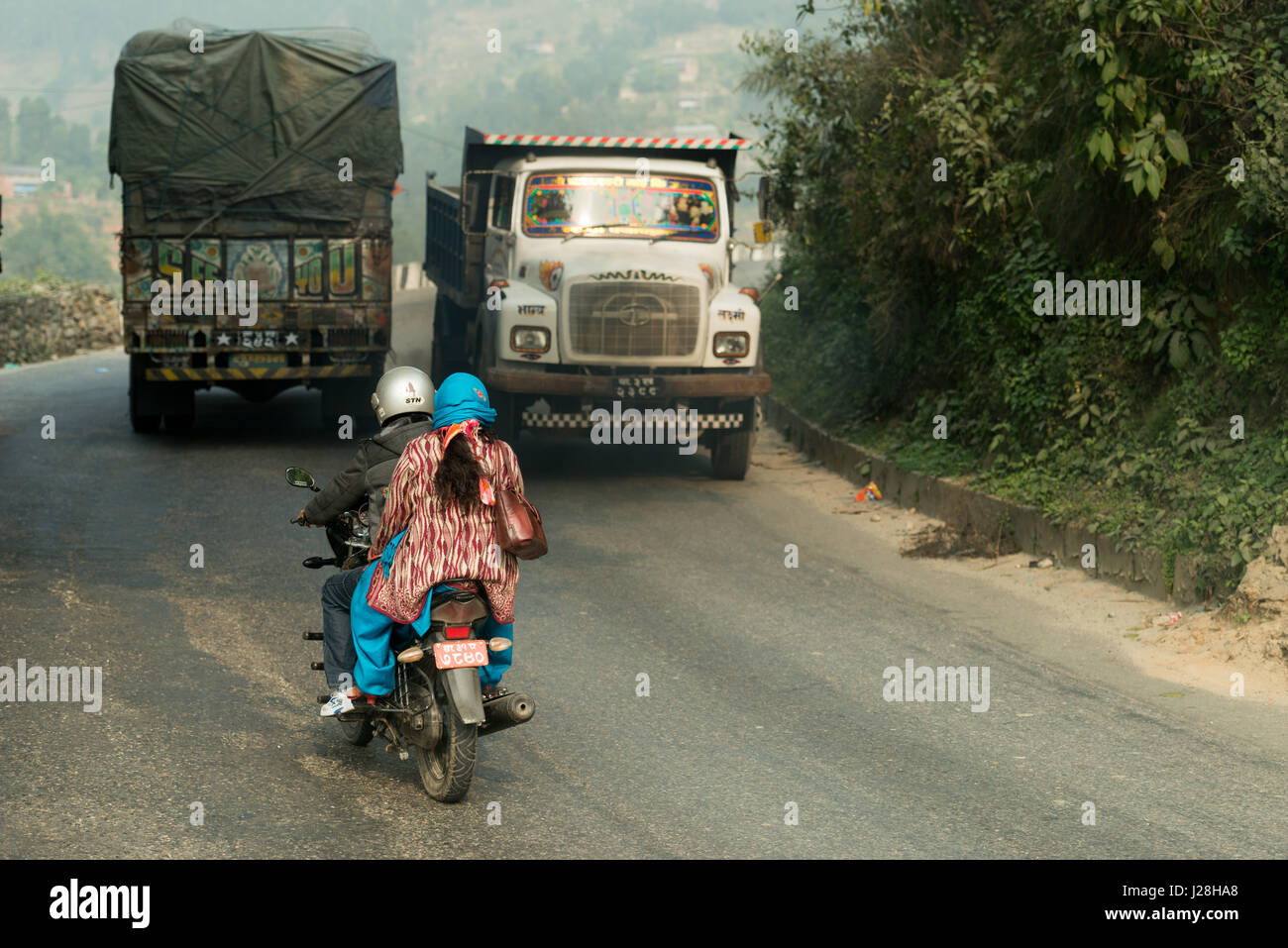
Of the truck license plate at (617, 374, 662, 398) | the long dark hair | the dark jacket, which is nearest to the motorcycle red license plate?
the long dark hair

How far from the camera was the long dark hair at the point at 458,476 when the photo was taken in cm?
550

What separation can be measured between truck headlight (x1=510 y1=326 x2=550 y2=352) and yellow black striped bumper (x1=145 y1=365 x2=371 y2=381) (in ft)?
8.85

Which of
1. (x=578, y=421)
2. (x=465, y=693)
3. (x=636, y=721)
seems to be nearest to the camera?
(x=465, y=693)

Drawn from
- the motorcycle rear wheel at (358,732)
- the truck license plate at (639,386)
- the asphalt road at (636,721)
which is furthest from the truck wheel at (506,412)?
the motorcycle rear wheel at (358,732)

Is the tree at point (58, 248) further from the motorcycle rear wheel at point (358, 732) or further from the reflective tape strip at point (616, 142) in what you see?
the motorcycle rear wheel at point (358, 732)

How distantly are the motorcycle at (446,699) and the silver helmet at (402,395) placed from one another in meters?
0.45

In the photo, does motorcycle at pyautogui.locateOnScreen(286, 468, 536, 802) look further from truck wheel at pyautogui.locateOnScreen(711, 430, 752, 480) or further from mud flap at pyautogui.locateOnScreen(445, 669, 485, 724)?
truck wheel at pyautogui.locateOnScreen(711, 430, 752, 480)

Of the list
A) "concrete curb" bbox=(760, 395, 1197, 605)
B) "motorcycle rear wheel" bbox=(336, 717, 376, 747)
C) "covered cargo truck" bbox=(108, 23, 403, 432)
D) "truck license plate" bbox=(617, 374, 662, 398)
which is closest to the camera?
"motorcycle rear wheel" bbox=(336, 717, 376, 747)

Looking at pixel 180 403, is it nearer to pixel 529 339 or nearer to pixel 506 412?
pixel 506 412

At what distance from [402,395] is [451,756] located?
1.51 meters

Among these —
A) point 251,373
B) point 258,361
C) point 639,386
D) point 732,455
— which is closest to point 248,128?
point 258,361

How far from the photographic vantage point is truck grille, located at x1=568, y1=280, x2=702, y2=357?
43.8 feet

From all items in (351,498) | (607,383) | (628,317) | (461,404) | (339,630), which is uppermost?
(628,317)

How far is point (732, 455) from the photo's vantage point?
46.8ft
